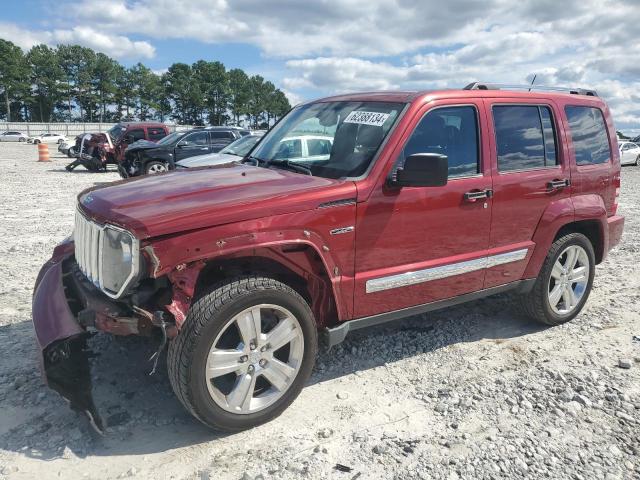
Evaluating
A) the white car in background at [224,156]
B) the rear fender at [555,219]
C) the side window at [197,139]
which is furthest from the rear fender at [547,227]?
the side window at [197,139]

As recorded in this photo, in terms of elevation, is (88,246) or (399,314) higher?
(88,246)

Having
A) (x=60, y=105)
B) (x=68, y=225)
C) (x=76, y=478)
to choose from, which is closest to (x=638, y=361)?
(x=76, y=478)

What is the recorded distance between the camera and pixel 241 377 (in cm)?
315

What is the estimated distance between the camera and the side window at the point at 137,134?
2007 cm

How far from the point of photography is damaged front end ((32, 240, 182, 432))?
9.24 ft

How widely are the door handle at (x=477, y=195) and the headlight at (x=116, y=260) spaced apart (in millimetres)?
2367

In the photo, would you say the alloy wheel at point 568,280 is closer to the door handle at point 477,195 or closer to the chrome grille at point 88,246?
the door handle at point 477,195

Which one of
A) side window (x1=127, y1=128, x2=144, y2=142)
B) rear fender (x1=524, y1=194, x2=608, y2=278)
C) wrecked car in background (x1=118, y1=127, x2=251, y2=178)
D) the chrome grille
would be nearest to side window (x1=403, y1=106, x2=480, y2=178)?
rear fender (x1=524, y1=194, x2=608, y2=278)

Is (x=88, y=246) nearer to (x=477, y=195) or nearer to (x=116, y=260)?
(x=116, y=260)

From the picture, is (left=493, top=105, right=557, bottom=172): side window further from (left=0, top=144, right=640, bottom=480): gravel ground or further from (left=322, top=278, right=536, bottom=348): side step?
(left=0, top=144, right=640, bottom=480): gravel ground

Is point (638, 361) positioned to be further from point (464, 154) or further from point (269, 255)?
point (269, 255)

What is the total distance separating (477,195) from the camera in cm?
391

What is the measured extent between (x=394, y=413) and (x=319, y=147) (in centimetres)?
197

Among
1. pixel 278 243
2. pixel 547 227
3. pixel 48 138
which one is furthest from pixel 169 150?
pixel 48 138
